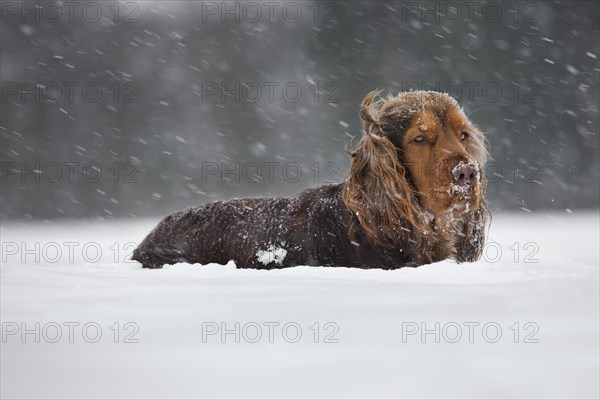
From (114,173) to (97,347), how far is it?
509 inches

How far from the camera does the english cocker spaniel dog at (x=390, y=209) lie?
3729 millimetres

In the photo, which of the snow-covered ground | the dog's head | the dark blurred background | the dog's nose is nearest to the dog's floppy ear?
the dog's head

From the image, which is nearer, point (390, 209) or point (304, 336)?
point (304, 336)

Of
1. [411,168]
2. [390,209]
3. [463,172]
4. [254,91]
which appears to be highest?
[463,172]

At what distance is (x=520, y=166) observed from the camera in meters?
13.0

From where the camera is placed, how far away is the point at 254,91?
603 inches

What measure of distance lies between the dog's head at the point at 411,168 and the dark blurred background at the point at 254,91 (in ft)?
29.9

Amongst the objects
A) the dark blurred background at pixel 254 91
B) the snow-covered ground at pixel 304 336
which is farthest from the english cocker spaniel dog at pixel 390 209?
the dark blurred background at pixel 254 91

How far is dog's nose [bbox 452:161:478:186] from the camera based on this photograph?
139 inches

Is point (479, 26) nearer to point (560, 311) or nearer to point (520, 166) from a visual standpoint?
point (520, 166)

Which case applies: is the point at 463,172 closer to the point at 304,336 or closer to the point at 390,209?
the point at 390,209

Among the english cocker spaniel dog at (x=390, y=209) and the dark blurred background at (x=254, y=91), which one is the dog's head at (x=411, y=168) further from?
the dark blurred background at (x=254, y=91)

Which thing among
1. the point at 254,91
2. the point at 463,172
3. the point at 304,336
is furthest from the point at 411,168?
the point at 254,91

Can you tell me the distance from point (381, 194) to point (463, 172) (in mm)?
565
